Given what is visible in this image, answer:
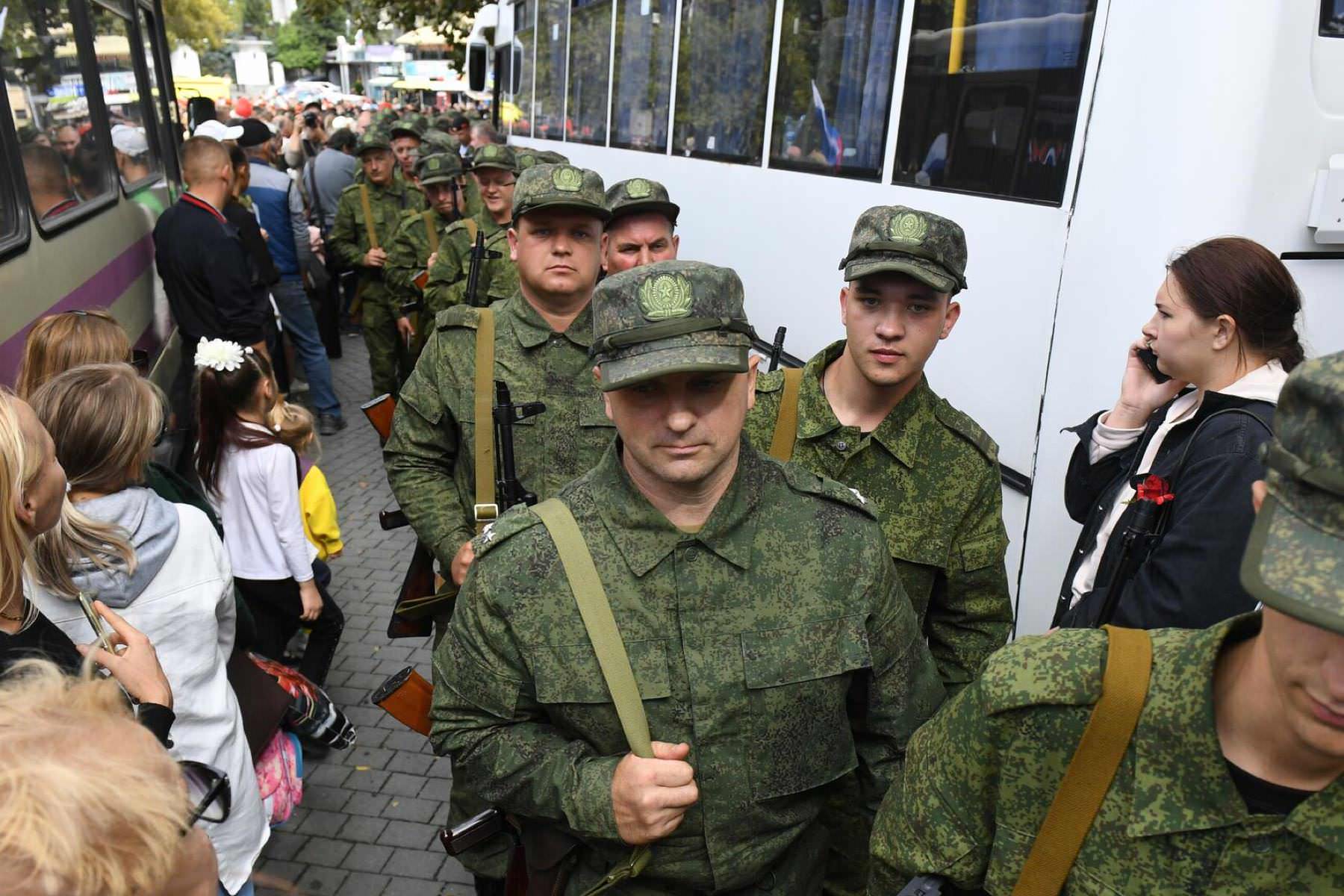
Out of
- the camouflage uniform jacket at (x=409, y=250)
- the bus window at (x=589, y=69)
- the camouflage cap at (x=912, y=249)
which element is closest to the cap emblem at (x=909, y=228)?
the camouflage cap at (x=912, y=249)

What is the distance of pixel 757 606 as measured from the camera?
1.85 metres

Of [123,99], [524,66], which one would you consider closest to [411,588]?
[123,99]

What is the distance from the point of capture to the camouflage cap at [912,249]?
2439 mm

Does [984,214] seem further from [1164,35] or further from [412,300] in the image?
[412,300]

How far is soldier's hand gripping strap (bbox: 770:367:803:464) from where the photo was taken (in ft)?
8.59

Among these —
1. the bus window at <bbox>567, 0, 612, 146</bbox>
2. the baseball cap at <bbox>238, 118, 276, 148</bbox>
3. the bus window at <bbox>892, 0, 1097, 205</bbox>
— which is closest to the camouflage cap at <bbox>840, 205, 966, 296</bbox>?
the bus window at <bbox>892, 0, 1097, 205</bbox>

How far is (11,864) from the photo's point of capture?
3.30ft

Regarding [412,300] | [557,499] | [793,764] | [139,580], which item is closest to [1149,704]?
[793,764]

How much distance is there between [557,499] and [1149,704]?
40.4 inches

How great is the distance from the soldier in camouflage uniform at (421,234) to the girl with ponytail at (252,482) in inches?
140

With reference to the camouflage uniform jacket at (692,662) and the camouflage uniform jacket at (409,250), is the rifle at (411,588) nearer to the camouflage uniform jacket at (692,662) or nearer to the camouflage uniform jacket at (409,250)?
the camouflage uniform jacket at (692,662)

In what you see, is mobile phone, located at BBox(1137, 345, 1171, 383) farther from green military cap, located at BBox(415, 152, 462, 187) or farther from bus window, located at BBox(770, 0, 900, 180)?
green military cap, located at BBox(415, 152, 462, 187)

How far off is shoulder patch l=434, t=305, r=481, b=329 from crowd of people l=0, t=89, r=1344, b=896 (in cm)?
3

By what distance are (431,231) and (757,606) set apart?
645cm
